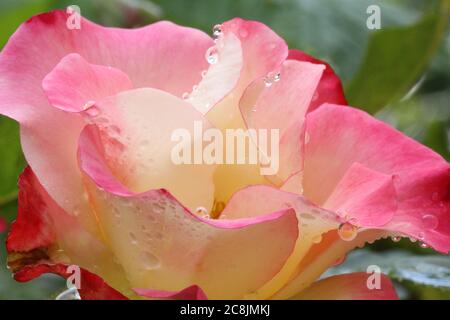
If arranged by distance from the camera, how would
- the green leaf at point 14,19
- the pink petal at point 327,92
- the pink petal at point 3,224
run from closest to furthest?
the pink petal at point 327,92 → the pink petal at point 3,224 → the green leaf at point 14,19

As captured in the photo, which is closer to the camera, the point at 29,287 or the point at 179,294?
the point at 179,294

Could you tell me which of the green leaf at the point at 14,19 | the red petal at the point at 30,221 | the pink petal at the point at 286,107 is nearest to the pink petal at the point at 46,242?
the red petal at the point at 30,221

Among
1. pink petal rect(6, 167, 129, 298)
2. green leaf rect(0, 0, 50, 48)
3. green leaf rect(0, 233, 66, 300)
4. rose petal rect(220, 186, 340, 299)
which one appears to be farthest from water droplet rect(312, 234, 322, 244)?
Result: green leaf rect(0, 0, 50, 48)

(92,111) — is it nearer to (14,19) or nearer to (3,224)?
(3,224)

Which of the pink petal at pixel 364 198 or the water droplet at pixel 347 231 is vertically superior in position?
the pink petal at pixel 364 198

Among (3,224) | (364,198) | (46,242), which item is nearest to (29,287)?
(3,224)

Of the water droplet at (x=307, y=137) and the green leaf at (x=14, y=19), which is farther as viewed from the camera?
the green leaf at (x=14, y=19)

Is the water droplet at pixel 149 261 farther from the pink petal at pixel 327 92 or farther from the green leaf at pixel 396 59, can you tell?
the green leaf at pixel 396 59
